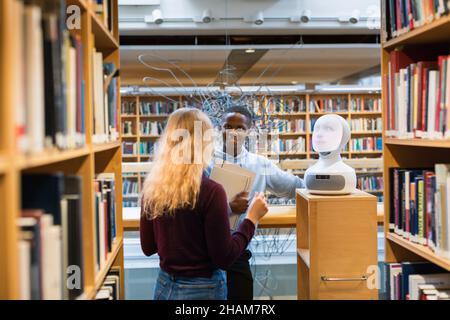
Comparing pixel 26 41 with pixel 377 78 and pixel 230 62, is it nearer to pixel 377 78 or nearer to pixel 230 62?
pixel 230 62

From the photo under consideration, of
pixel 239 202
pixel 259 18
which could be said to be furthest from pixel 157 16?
pixel 239 202

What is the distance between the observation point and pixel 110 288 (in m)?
1.78

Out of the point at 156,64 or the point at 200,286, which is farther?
the point at 156,64

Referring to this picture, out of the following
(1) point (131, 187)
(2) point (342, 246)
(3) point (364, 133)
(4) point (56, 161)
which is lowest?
(1) point (131, 187)

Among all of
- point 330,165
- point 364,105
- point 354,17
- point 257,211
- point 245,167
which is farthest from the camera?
point 364,105

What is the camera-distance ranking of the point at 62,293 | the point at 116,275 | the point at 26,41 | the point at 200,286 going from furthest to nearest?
the point at 116,275 → the point at 200,286 → the point at 62,293 → the point at 26,41

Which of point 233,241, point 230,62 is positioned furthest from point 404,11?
point 230,62

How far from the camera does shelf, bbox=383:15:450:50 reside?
1577 mm

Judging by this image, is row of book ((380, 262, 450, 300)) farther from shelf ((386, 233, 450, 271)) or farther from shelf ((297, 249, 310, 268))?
shelf ((297, 249, 310, 268))

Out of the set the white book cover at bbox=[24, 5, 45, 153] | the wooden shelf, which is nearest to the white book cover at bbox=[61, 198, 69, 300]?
the white book cover at bbox=[24, 5, 45, 153]

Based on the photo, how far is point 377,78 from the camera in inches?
392

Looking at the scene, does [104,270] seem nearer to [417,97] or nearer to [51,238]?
[51,238]

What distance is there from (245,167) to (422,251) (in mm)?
1204

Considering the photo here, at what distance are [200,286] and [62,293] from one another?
771 mm
